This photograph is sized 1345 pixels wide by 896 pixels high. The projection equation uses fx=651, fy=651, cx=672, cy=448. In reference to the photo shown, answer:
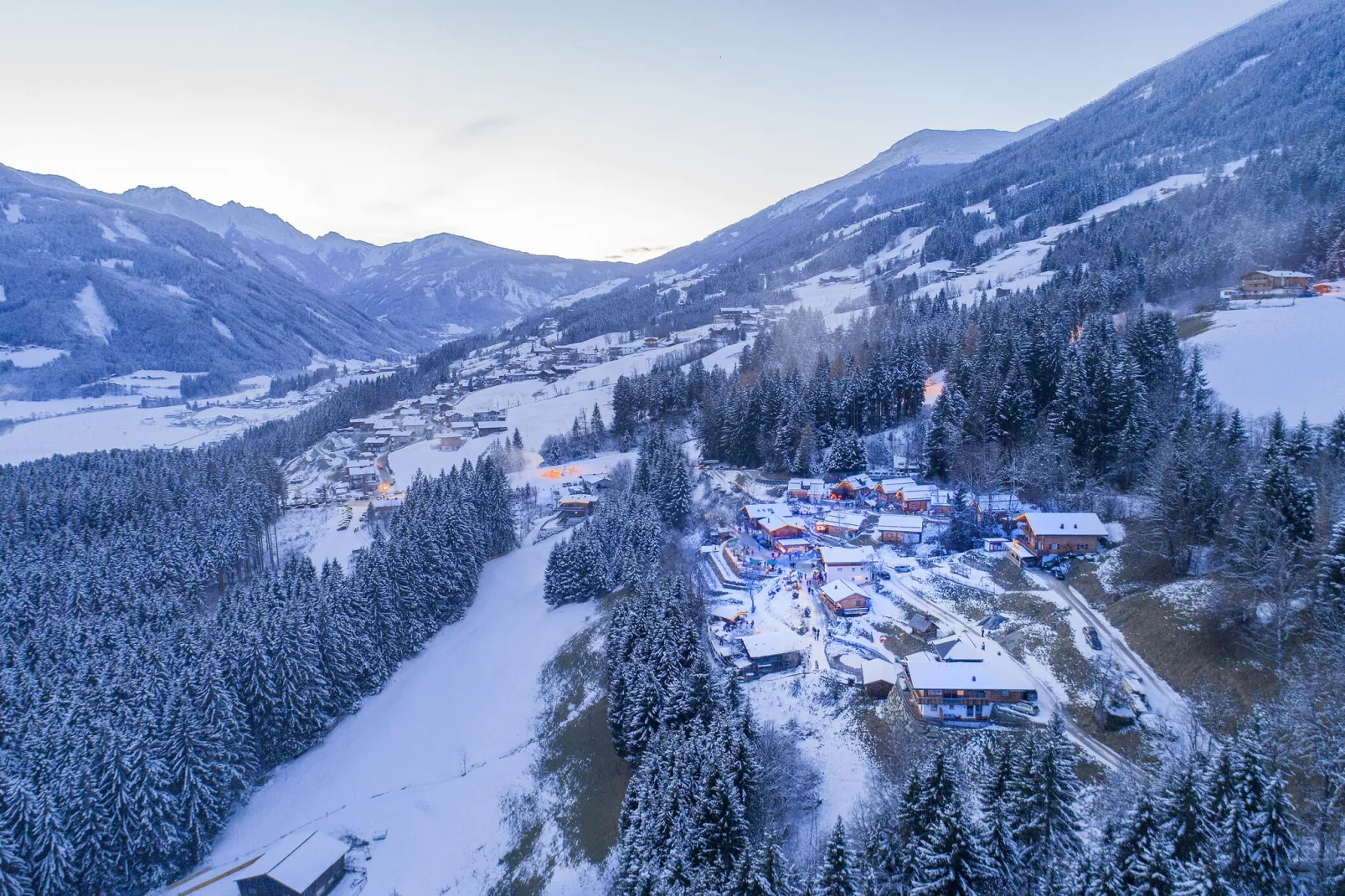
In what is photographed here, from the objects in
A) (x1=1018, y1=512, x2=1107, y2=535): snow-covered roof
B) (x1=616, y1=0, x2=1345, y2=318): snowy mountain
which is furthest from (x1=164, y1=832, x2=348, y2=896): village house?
(x1=616, y1=0, x2=1345, y2=318): snowy mountain

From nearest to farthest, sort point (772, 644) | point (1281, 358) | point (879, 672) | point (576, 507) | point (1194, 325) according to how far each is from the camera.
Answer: point (879, 672), point (772, 644), point (1281, 358), point (1194, 325), point (576, 507)

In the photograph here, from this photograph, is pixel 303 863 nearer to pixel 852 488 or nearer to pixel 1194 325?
pixel 852 488

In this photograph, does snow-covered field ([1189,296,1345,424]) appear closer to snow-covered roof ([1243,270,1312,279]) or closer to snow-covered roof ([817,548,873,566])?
snow-covered roof ([1243,270,1312,279])

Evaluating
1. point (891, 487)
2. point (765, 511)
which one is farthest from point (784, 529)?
point (891, 487)

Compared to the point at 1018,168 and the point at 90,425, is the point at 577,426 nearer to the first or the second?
the point at 90,425

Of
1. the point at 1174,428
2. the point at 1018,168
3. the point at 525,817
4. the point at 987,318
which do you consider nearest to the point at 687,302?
the point at 1018,168

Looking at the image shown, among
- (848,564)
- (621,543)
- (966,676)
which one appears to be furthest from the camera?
(621,543)
